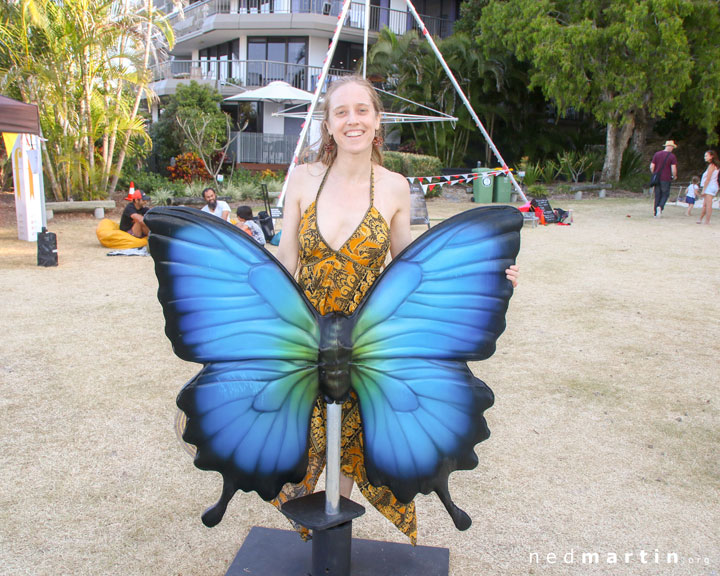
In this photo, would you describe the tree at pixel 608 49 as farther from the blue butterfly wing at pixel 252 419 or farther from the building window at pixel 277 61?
the blue butterfly wing at pixel 252 419

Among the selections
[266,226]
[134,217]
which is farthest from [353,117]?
[266,226]

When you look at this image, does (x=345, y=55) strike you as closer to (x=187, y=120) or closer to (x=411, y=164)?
(x=411, y=164)

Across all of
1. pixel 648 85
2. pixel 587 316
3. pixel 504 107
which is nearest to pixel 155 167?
pixel 504 107

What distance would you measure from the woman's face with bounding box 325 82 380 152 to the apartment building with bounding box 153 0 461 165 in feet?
77.0

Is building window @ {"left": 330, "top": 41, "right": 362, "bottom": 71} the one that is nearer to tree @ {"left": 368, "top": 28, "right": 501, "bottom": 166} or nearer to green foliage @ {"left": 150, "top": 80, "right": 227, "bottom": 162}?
tree @ {"left": 368, "top": 28, "right": 501, "bottom": 166}

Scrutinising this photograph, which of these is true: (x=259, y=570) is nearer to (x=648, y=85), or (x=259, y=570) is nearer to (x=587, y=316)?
(x=587, y=316)

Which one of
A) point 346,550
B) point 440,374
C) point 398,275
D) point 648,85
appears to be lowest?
point 346,550

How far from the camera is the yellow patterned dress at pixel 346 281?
193 cm

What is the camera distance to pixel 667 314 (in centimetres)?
602

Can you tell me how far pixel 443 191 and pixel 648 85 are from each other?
20.6 ft

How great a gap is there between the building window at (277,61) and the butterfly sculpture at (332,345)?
25.8m

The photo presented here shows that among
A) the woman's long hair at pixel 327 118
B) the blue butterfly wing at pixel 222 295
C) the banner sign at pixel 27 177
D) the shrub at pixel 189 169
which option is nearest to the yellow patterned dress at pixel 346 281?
the woman's long hair at pixel 327 118

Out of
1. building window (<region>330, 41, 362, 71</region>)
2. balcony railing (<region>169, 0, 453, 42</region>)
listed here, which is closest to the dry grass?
balcony railing (<region>169, 0, 453, 42</region>)

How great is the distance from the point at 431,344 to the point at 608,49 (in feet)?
60.3
